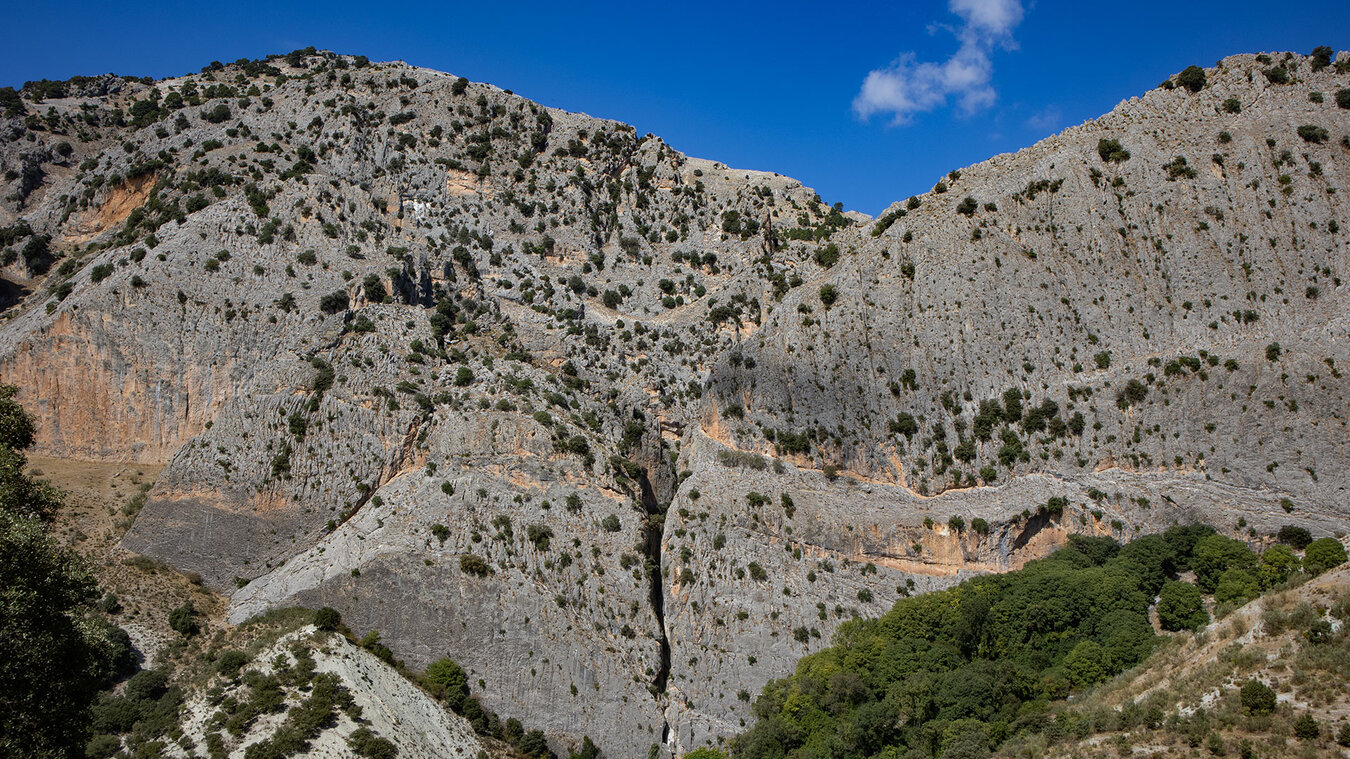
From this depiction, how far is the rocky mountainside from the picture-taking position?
56.9 m

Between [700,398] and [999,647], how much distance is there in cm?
3050

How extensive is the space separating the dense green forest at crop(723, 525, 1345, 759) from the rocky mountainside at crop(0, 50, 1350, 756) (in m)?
3.56

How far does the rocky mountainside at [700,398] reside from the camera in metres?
56.9

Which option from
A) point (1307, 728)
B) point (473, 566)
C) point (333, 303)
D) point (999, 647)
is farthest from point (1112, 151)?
point (333, 303)

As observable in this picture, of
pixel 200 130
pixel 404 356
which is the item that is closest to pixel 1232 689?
pixel 404 356

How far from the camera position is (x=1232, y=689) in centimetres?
3325

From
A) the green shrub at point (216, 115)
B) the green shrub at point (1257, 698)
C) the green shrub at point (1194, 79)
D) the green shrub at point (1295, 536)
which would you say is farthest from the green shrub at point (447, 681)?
the green shrub at point (1194, 79)

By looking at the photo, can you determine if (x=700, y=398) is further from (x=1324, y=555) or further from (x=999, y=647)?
(x=1324, y=555)

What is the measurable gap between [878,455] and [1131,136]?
1307 inches

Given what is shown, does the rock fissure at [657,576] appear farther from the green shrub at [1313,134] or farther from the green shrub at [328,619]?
the green shrub at [1313,134]

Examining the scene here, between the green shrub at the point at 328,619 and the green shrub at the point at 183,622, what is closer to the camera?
the green shrub at the point at 183,622

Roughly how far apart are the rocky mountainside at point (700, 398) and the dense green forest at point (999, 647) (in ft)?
11.7

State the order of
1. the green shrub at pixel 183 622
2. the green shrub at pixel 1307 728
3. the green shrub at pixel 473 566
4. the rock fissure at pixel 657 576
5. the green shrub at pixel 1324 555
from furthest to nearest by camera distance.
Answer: the rock fissure at pixel 657 576 < the green shrub at pixel 473 566 < the green shrub at pixel 183 622 < the green shrub at pixel 1324 555 < the green shrub at pixel 1307 728

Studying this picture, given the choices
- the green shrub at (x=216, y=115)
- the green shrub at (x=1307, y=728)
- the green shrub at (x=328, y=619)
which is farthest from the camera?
the green shrub at (x=216, y=115)
